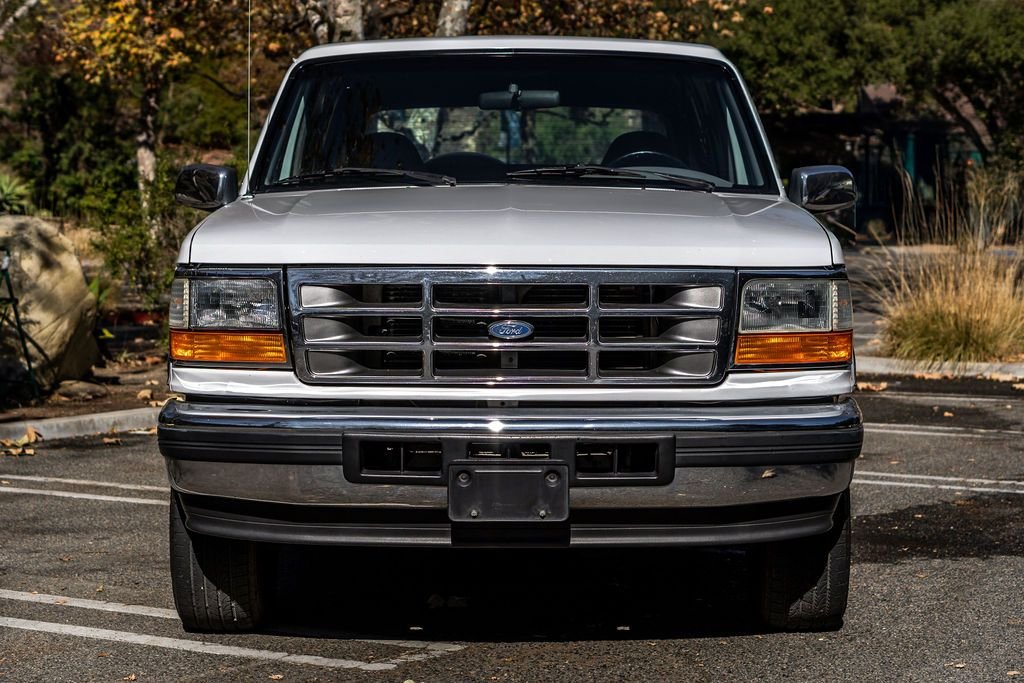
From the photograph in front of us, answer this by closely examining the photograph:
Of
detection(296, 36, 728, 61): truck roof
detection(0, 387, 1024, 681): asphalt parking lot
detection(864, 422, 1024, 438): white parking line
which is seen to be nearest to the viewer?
detection(0, 387, 1024, 681): asphalt parking lot

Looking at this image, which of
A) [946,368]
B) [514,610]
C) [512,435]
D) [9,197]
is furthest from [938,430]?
[9,197]

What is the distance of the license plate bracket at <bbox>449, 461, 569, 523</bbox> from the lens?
4.63m

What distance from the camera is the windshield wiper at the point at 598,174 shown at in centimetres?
583

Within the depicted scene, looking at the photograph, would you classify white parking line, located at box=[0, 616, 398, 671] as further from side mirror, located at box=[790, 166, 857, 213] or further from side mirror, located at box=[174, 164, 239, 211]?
side mirror, located at box=[790, 166, 857, 213]

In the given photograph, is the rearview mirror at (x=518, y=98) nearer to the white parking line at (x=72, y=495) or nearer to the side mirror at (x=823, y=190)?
the side mirror at (x=823, y=190)

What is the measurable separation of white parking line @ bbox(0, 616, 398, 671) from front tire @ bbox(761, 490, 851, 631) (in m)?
1.27

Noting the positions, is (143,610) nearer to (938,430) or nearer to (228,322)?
(228,322)

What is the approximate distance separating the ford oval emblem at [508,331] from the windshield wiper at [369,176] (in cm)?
105

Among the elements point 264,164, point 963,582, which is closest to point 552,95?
point 264,164

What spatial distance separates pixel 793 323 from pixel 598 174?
1.20 meters

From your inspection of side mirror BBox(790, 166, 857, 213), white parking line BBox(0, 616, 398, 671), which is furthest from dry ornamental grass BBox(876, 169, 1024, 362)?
white parking line BBox(0, 616, 398, 671)

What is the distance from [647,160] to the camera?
621cm

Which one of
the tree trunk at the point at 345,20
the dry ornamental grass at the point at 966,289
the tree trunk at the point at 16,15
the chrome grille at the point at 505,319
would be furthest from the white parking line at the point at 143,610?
the tree trunk at the point at 16,15

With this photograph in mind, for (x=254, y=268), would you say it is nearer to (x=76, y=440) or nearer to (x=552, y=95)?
Answer: (x=552, y=95)
